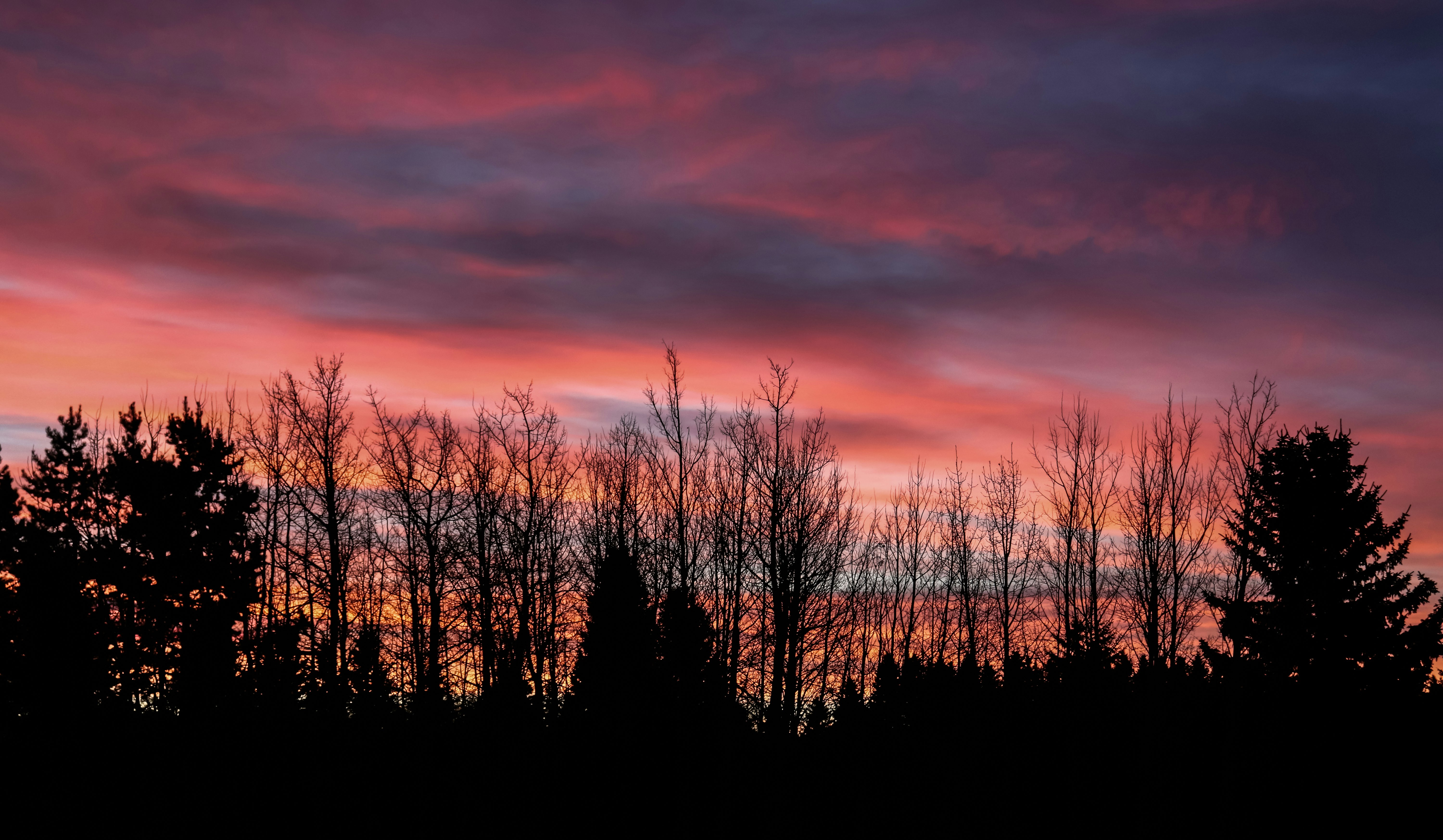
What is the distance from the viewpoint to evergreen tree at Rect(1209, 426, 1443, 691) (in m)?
34.3

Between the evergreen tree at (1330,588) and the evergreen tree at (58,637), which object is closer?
the evergreen tree at (58,637)

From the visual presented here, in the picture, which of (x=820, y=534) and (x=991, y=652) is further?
(x=991, y=652)

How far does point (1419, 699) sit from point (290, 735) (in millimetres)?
35045

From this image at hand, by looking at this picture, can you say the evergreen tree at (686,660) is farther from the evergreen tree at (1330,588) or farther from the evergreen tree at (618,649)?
the evergreen tree at (1330,588)

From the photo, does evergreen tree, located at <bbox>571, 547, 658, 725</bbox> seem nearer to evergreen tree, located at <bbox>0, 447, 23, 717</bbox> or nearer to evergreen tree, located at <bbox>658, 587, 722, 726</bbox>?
evergreen tree, located at <bbox>658, 587, 722, 726</bbox>

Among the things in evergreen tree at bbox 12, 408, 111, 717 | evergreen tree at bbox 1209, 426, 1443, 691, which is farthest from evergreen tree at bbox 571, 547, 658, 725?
evergreen tree at bbox 1209, 426, 1443, 691

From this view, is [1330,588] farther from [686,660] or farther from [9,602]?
[9,602]

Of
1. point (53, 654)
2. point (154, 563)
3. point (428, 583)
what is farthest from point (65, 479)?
point (53, 654)

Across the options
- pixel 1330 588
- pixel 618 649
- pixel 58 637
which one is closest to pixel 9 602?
pixel 58 637

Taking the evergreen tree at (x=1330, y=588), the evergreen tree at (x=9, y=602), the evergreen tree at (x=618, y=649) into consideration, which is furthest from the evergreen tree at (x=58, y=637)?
the evergreen tree at (x=1330, y=588)

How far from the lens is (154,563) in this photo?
41.6 m

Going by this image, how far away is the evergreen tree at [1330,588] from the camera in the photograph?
34312 mm

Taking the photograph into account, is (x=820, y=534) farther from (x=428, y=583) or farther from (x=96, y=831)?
(x=96, y=831)

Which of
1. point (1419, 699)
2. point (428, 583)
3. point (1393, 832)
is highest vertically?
point (428, 583)
